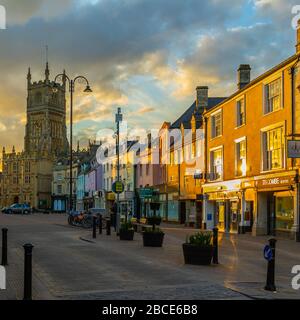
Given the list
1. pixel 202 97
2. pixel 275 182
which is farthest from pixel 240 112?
pixel 202 97

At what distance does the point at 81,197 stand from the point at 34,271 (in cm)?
8890

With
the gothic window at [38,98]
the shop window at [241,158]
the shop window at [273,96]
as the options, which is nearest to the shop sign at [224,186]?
the shop window at [241,158]

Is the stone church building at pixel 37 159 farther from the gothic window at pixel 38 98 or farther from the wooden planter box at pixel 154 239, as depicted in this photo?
the wooden planter box at pixel 154 239

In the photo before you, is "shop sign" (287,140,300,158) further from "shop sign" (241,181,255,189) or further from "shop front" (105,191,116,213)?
"shop front" (105,191,116,213)

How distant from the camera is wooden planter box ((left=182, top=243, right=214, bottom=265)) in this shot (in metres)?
16.5

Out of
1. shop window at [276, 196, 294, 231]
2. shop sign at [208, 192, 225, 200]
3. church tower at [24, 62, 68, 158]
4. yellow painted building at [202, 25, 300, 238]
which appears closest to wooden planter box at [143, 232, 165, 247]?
yellow painted building at [202, 25, 300, 238]

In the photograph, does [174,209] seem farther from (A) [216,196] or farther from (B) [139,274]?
(B) [139,274]

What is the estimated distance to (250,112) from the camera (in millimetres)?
34125

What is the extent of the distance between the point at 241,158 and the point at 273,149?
4.80 meters

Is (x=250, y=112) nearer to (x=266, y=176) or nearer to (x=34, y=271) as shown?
(x=266, y=176)

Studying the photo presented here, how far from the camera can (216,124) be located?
40656mm

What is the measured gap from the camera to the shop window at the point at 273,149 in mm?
30203

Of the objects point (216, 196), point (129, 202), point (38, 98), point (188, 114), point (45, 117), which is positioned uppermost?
point (38, 98)
